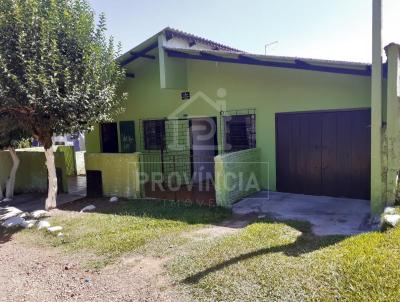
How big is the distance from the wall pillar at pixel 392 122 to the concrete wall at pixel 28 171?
31.6ft

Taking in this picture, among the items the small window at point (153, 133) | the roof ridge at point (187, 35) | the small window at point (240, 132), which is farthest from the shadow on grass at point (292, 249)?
the small window at point (153, 133)

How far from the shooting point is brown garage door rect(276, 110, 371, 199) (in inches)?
315

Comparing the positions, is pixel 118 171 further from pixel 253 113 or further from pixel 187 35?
pixel 187 35

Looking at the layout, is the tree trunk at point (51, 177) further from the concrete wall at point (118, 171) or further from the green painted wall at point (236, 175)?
the green painted wall at point (236, 175)

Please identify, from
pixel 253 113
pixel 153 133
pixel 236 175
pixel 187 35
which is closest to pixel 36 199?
pixel 153 133

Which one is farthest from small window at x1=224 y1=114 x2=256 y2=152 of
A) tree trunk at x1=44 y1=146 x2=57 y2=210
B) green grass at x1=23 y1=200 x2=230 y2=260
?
tree trunk at x1=44 y1=146 x2=57 y2=210

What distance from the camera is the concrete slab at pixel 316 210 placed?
607 centimetres

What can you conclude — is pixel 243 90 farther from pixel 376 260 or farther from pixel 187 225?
pixel 376 260

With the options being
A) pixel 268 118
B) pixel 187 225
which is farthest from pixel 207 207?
pixel 268 118

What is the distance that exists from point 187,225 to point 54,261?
254cm

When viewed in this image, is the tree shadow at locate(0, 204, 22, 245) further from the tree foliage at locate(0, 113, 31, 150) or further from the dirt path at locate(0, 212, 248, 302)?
the tree foliage at locate(0, 113, 31, 150)

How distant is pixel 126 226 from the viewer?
6.86 meters

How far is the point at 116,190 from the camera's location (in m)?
9.90

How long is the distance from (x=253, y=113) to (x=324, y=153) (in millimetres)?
2324
